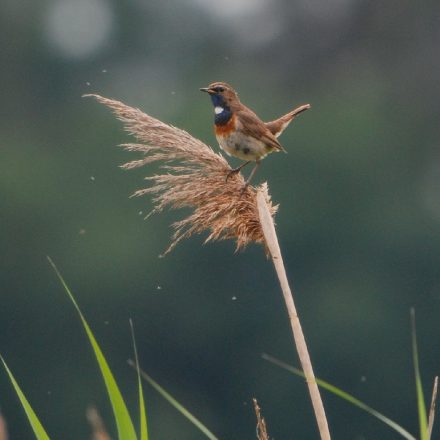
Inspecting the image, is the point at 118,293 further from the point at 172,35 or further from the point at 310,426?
the point at 172,35

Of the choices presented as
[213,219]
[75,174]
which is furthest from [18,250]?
[213,219]

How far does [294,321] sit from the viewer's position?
429cm

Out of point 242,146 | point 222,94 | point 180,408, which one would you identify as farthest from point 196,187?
point 222,94

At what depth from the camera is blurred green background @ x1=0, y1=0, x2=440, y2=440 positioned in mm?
32094

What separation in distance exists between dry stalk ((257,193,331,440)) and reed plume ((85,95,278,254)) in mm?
96

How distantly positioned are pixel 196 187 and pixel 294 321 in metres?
0.69

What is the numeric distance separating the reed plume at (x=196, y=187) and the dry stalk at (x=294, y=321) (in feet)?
0.32

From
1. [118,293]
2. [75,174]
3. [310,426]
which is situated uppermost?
[75,174]

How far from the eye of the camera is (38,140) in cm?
3959

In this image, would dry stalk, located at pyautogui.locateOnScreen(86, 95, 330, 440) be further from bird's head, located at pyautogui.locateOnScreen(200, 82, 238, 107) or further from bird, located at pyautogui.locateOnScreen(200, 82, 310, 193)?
bird's head, located at pyautogui.locateOnScreen(200, 82, 238, 107)

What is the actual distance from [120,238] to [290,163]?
4073 mm

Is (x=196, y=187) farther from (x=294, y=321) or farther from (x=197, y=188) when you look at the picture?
(x=294, y=321)

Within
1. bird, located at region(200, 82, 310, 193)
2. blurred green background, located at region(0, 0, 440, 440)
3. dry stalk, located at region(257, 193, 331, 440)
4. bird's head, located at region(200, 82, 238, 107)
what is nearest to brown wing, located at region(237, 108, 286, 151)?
bird, located at region(200, 82, 310, 193)

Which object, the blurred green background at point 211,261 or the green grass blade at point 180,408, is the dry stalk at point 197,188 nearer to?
the green grass blade at point 180,408
